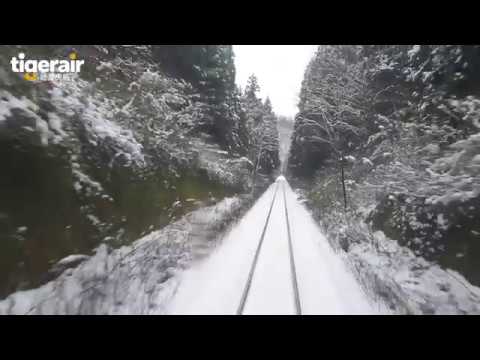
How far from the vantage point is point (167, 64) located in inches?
388

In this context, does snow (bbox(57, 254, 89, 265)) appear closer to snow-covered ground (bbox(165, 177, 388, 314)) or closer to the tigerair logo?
snow-covered ground (bbox(165, 177, 388, 314))

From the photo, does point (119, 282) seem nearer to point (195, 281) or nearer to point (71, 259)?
point (71, 259)

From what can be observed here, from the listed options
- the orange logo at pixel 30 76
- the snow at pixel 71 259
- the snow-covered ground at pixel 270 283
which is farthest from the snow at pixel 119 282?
the orange logo at pixel 30 76

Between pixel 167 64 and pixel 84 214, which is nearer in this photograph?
pixel 84 214

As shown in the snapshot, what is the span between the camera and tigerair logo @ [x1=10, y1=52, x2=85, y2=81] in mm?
3771

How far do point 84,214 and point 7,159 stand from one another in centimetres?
129

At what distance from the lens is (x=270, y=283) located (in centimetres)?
606

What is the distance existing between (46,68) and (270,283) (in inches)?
273

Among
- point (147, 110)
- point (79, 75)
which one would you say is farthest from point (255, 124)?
point (79, 75)

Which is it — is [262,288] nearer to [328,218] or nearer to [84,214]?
[84,214]

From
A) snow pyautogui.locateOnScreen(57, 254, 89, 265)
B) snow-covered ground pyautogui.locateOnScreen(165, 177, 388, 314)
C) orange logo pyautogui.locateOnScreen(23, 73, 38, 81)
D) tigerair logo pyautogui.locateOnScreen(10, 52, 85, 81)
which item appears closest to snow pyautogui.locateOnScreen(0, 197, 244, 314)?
snow pyautogui.locateOnScreen(57, 254, 89, 265)

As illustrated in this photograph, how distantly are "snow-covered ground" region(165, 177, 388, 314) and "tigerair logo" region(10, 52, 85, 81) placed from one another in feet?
17.0

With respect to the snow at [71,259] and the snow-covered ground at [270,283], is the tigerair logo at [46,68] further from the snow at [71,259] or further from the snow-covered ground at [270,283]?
the snow-covered ground at [270,283]

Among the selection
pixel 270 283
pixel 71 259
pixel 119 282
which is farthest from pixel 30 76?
pixel 270 283
